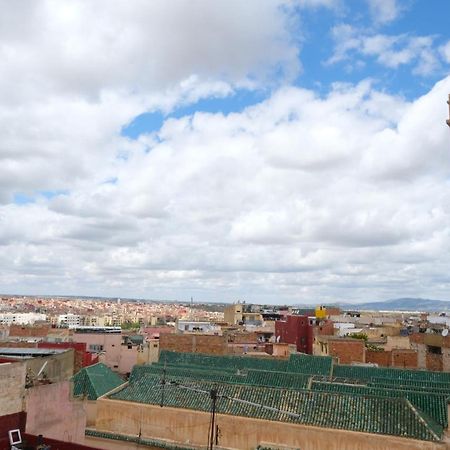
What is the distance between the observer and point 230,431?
23234mm

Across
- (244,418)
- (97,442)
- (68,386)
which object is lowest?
(97,442)

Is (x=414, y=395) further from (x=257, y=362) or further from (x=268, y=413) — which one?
(x=257, y=362)

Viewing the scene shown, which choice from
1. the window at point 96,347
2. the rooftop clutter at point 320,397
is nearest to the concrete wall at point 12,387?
the rooftop clutter at point 320,397

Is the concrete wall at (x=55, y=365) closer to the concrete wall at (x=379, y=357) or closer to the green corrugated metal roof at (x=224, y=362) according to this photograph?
the green corrugated metal roof at (x=224, y=362)

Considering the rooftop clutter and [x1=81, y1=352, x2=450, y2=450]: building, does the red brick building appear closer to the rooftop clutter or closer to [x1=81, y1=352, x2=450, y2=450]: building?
the rooftop clutter

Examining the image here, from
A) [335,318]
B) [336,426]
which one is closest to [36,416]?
[336,426]

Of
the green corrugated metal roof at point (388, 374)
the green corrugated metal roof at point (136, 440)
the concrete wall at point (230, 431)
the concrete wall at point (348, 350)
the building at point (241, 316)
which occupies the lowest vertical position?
the green corrugated metal roof at point (136, 440)

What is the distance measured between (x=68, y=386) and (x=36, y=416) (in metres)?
2.07

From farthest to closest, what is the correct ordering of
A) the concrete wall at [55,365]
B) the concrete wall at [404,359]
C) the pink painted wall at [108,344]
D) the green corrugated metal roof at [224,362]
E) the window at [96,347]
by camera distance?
the window at [96,347] < the pink painted wall at [108,344] < the concrete wall at [404,359] < the green corrugated metal roof at [224,362] < the concrete wall at [55,365]

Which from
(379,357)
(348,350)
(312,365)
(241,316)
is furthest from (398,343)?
(241,316)

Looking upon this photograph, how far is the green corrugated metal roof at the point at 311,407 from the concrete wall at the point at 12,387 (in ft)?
24.5

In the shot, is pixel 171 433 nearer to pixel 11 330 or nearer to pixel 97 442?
pixel 97 442

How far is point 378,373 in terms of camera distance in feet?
108

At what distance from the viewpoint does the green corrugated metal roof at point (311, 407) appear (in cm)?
2091
